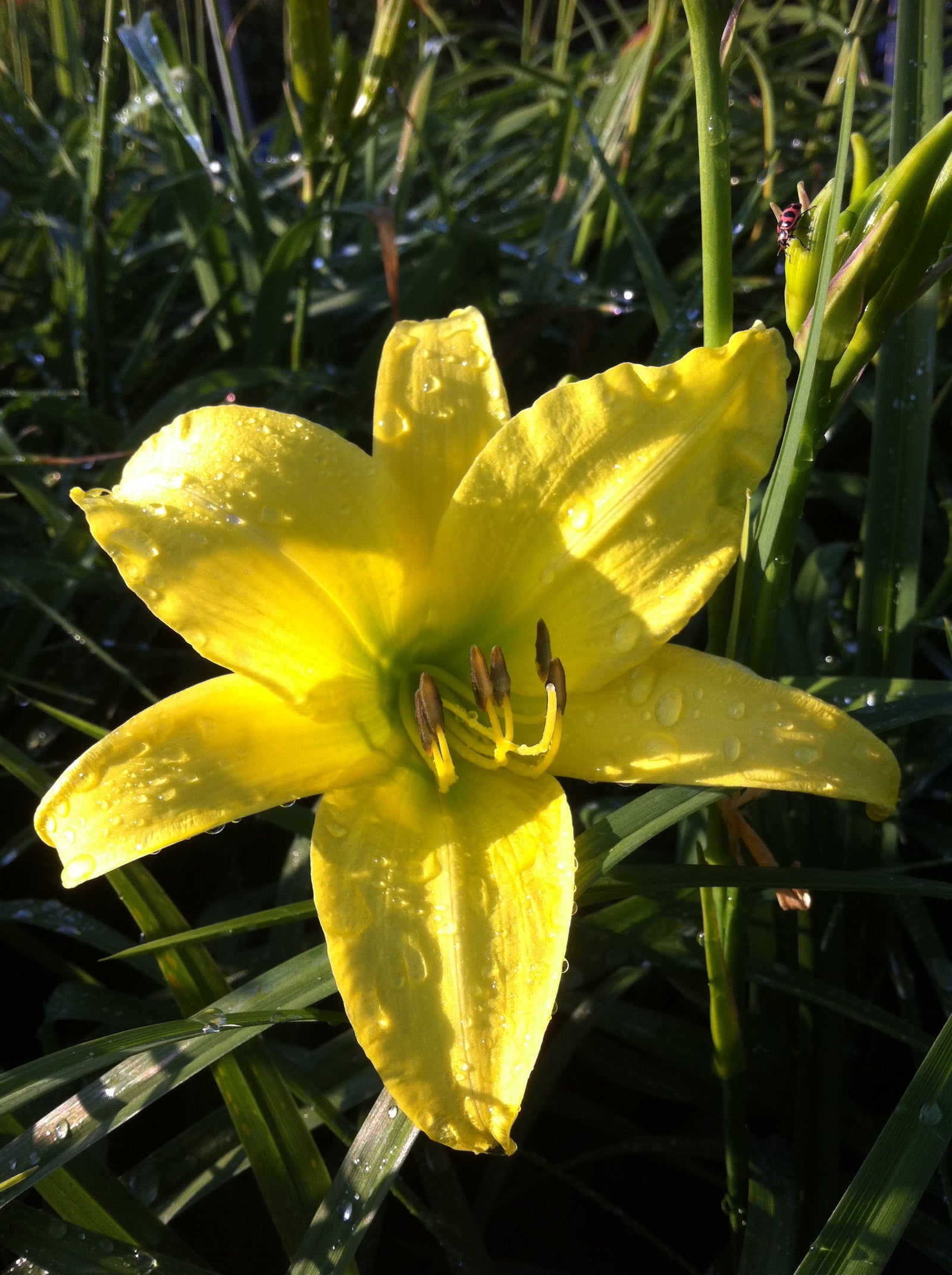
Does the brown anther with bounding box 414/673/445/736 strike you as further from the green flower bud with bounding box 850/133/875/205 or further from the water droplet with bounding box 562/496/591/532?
the green flower bud with bounding box 850/133/875/205

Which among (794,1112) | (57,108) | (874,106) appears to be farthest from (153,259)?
(794,1112)

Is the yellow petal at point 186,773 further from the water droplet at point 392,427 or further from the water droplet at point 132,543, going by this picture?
the water droplet at point 392,427

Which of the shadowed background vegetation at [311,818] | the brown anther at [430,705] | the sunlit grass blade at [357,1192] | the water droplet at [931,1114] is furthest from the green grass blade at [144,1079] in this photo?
the water droplet at [931,1114]

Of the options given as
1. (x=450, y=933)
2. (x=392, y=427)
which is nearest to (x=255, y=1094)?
(x=450, y=933)

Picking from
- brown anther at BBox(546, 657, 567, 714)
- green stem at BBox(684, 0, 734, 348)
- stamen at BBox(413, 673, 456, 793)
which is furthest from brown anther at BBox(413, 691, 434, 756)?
green stem at BBox(684, 0, 734, 348)

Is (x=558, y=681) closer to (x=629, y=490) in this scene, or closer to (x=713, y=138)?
(x=629, y=490)

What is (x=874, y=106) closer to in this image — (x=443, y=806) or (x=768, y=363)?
(x=768, y=363)
